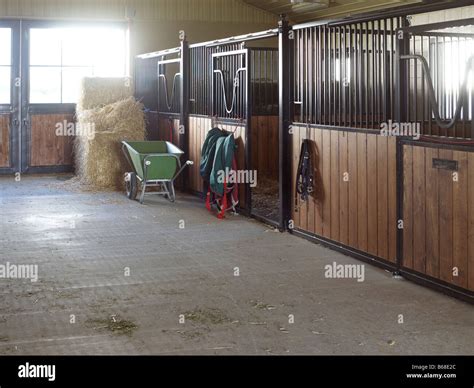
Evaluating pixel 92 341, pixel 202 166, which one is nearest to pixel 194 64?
pixel 202 166

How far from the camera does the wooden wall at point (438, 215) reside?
4273 mm

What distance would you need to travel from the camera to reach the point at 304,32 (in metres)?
6.38

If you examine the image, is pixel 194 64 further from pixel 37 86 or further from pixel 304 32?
pixel 37 86

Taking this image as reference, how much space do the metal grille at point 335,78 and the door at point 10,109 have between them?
6.07 meters

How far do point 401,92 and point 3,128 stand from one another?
26.1ft

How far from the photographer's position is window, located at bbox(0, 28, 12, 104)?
11312mm

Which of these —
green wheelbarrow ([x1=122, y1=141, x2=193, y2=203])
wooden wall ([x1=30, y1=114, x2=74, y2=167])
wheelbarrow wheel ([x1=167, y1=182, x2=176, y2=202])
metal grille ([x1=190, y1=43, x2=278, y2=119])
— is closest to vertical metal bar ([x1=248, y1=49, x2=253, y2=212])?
metal grille ([x1=190, y1=43, x2=278, y2=119])

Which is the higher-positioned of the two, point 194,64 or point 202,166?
point 194,64
